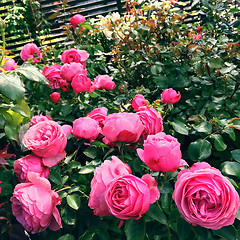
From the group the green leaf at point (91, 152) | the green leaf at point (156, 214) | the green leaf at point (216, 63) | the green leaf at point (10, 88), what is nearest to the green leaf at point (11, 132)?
the green leaf at point (10, 88)

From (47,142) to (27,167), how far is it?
8 centimetres

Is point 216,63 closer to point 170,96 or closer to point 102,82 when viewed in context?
point 170,96

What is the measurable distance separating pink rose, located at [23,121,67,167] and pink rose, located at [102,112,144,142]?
0.45ft

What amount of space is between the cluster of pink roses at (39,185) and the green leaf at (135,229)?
0.17 m

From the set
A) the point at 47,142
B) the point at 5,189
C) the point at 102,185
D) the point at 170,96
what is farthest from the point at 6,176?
the point at 170,96

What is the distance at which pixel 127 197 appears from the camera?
53 cm

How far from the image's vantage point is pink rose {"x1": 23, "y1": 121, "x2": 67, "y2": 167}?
68 centimetres

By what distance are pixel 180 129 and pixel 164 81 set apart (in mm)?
602

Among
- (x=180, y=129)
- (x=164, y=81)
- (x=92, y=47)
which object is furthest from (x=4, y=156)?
(x=92, y=47)

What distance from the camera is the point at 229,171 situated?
76 centimetres

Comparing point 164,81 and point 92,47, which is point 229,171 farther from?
point 92,47

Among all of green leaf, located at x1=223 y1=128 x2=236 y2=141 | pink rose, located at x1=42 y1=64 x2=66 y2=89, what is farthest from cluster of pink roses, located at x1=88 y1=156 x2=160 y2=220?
pink rose, located at x1=42 y1=64 x2=66 y2=89

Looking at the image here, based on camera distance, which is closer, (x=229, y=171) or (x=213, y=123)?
(x=229, y=171)

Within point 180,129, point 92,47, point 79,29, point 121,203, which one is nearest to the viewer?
point 121,203
